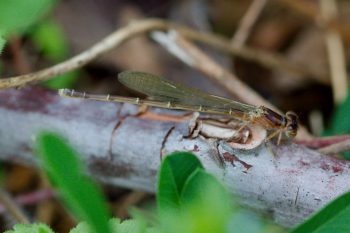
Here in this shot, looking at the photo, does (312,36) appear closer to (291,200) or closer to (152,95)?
(152,95)

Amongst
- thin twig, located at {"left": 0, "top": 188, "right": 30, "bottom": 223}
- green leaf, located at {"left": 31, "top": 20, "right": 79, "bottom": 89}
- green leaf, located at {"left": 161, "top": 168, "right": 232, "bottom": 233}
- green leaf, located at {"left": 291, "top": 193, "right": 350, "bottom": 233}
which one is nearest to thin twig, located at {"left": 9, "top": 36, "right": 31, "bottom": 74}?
green leaf, located at {"left": 31, "top": 20, "right": 79, "bottom": 89}

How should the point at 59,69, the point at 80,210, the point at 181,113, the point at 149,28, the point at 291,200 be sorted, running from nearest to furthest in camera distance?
the point at 80,210, the point at 291,200, the point at 181,113, the point at 59,69, the point at 149,28

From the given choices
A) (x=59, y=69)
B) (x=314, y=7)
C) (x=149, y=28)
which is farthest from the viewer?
(x=314, y=7)

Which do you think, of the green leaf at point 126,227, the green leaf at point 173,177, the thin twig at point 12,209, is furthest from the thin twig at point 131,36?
the green leaf at point 173,177

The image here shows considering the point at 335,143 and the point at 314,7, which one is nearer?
the point at 335,143

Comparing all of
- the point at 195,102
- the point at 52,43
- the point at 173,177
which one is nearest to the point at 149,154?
the point at 195,102

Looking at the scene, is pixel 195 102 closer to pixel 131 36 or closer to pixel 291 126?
pixel 291 126

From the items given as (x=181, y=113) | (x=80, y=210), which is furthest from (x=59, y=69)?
(x=80, y=210)

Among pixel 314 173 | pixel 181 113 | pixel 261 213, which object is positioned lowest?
pixel 261 213
